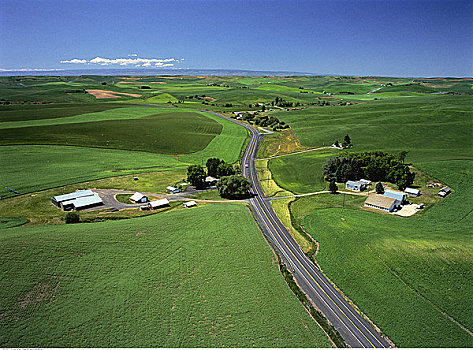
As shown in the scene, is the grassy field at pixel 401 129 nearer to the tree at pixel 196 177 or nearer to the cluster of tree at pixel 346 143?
the cluster of tree at pixel 346 143

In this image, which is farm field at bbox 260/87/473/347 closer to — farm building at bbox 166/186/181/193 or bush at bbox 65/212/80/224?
farm building at bbox 166/186/181/193

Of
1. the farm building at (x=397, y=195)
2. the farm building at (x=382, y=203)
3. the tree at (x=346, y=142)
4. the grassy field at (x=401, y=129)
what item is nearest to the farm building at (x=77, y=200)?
the farm building at (x=382, y=203)

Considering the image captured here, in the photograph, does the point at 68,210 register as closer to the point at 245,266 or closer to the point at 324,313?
the point at 245,266

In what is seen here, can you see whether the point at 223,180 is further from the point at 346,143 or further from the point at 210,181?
the point at 346,143

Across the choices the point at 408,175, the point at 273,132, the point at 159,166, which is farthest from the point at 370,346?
the point at 273,132

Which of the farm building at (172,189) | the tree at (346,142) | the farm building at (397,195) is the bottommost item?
the farm building at (172,189)

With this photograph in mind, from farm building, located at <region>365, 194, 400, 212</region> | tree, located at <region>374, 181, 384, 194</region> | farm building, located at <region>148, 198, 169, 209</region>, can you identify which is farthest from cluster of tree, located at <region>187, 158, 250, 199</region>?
tree, located at <region>374, 181, 384, 194</region>
